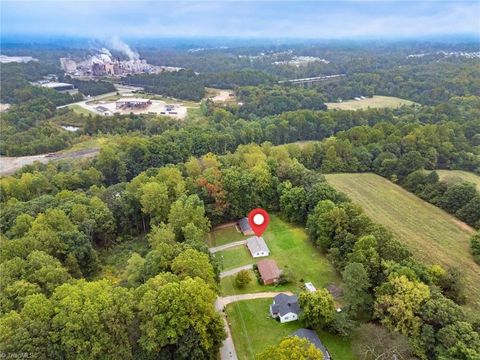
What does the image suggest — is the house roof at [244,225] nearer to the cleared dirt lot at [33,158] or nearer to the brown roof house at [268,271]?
the brown roof house at [268,271]

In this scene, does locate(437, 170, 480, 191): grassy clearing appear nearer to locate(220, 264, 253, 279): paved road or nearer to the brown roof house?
the brown roof house

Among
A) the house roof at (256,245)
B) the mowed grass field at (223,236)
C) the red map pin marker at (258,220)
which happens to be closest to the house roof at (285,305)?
the house roof at (256,245)

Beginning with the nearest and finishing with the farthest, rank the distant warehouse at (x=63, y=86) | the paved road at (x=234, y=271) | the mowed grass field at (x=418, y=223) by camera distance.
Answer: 1. the paved road at (x=234, y=271)
2. the mowed grass field at (x=418, y=223)
3. the distant warehouse at (x=63, y=86)

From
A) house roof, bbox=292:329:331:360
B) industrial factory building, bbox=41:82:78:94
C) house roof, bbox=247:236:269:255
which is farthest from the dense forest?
industrial factory building, bbox=41:82:78:94

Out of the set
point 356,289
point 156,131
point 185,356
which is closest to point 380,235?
point 356,289

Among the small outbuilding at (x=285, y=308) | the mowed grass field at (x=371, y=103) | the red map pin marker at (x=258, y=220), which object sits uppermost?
the small outbuilding at (x=285, y=308)

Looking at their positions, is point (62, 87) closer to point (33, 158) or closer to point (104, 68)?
point (104, 68)
